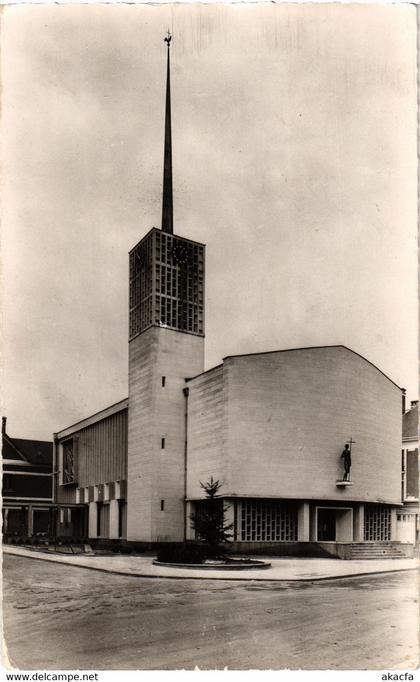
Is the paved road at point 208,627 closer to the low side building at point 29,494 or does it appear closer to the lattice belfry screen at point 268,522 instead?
the lattice belfry screen at point 268,522

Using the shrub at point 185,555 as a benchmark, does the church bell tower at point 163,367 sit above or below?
above

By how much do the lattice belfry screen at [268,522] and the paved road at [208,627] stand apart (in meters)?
18.0

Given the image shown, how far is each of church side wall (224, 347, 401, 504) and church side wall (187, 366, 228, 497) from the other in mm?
967

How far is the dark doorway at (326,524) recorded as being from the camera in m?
Answer: 40.7

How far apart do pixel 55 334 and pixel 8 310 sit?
6370 mm

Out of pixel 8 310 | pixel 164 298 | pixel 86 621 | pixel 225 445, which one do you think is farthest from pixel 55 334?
pixel 164 298

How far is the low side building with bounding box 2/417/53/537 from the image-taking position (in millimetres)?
62812

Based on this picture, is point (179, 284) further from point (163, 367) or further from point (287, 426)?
point (287, 426)

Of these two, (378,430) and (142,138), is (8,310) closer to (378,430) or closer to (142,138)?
(142,138)

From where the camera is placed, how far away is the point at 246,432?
38656 millimetres

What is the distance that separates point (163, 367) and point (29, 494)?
29623 mm

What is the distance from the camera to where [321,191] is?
1986 centimetres

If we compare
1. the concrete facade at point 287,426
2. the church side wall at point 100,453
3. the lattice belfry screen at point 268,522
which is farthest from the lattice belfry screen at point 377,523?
the church side wall at point 100,453

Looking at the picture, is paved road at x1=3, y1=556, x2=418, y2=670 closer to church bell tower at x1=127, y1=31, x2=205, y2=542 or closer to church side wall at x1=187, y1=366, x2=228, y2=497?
church side wall at x1=187, y1=366, x2=228, y2=497
